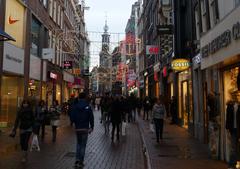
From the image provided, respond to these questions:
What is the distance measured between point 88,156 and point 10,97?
36.6 ft

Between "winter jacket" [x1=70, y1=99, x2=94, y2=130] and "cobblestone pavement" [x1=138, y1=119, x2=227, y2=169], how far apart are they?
2040 mm

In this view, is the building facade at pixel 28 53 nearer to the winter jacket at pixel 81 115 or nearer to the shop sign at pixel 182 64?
the winter jacket at pixel 81 115

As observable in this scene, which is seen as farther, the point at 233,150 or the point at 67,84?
the point at 67,84

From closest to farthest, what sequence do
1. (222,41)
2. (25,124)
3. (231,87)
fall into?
(222,41) < (25,124) < (231,87)

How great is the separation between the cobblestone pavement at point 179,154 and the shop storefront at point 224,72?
609 millimetres

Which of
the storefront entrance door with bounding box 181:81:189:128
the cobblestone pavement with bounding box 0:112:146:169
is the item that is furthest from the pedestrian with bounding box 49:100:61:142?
the storefront entrance door with bounding box 181:81:189:128

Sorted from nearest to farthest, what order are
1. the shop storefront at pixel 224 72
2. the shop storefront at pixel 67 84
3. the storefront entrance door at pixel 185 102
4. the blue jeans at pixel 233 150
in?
the shop storefront at pixel 224 72, the blue jeans at pixel 233 150, the storefront entrance door at pixel 185 102, the shop storefront at pixel 67 84

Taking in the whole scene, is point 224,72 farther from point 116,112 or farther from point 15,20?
point 15,20

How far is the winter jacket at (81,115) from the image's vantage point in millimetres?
9625

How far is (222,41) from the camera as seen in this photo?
30.5ft

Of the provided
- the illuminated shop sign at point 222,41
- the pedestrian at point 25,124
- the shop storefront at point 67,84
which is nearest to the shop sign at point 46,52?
the shop storefront at point 67,84

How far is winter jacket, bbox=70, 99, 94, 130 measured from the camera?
9.62 m

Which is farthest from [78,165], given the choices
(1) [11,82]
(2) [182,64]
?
(1) [11,82]

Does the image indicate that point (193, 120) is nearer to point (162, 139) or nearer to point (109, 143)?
point (162, 139)
